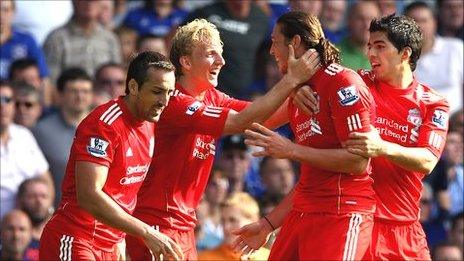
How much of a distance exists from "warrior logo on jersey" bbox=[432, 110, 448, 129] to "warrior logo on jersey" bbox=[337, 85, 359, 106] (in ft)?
2.91

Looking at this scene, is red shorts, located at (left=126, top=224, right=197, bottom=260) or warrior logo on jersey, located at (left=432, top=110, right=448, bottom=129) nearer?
warrior logo on jersey, located at (left=432, top=110, right=448, bottom=129)

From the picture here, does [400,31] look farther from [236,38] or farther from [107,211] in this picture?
[236,38]

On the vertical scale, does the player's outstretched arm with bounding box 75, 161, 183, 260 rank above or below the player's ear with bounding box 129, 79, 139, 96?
below

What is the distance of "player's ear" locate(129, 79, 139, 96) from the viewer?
9.41m

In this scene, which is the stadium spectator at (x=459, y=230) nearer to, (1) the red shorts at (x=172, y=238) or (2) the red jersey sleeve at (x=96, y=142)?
(1) the red shorts at (x=172, y=238)

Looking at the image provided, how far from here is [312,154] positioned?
8.81 metres

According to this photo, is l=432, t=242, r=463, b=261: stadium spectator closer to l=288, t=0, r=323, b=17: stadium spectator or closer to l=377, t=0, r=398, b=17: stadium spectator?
l=288, t=0, r=323, b=17: stadium spectator

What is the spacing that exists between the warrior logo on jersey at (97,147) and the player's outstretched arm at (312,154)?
3.29 ft

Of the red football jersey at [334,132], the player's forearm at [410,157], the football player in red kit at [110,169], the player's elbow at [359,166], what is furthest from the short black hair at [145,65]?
the player's forearm at [410,157]

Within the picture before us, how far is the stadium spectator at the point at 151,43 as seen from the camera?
15031mm

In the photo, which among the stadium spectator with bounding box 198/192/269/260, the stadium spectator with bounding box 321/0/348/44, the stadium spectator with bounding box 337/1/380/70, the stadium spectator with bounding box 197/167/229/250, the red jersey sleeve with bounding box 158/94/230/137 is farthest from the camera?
the stadium spectator with bounding box 321/0/348/44

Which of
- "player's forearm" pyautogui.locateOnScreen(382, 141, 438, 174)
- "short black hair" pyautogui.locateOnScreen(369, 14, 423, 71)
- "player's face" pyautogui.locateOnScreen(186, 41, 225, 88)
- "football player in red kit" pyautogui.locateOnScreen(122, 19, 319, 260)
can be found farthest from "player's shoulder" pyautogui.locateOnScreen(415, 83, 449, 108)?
"player's face" pyautogui.locateOnScreen(186, 41, 225, 88)

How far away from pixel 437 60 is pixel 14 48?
4.69 metres

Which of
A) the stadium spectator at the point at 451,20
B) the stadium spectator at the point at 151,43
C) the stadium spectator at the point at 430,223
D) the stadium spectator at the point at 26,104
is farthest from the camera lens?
the stadium spectator at the point at 451,20
